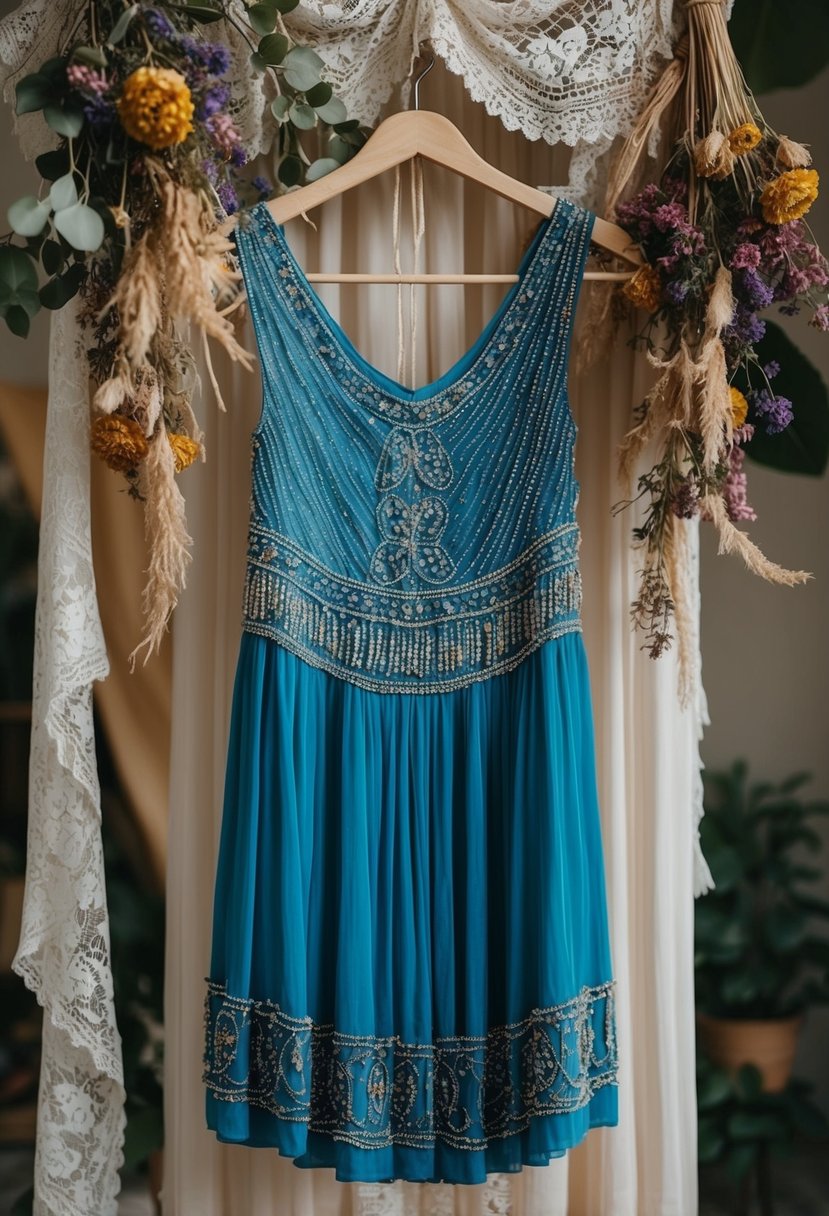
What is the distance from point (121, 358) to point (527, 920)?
0.77 m

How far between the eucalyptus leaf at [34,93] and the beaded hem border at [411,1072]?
3.22ft

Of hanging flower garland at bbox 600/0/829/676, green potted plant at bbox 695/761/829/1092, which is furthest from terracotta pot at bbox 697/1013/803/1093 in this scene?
hanging flower garland at bbox 600/0/829/676

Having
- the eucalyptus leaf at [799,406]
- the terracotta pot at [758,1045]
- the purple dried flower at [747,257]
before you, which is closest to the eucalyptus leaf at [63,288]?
the purple dried flower at [747,257]

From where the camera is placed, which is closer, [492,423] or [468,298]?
[492,423]

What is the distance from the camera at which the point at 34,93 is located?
1094 mm

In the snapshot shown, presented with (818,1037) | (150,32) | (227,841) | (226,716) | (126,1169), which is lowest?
(126,1169)

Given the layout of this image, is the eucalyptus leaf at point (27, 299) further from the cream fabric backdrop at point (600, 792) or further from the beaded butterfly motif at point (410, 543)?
the beaded butterfly motif at point (410, 543)

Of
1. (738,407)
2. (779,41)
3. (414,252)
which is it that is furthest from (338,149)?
(779,41)

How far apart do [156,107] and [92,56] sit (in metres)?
0.11

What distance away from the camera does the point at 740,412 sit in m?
1.26

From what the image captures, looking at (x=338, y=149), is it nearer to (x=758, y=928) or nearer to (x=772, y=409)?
(x=772, y=409)

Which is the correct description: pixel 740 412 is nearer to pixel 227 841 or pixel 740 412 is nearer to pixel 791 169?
pixel 791 169

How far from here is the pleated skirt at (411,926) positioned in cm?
119

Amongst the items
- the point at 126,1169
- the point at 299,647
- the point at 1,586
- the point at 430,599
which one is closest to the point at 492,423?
the point at 430,599
